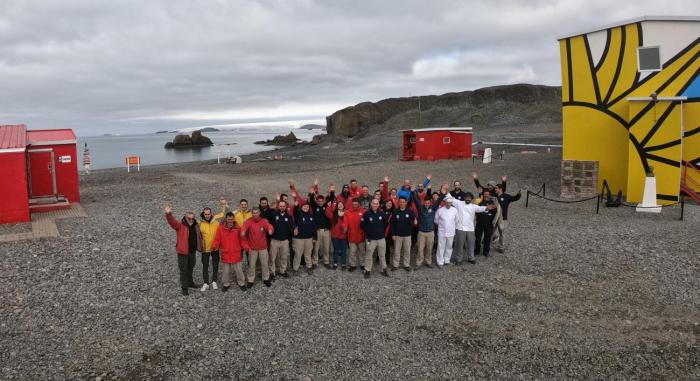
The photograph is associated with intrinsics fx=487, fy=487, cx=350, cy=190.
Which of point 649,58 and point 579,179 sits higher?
point 649,58

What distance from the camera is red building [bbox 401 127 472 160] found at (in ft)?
101

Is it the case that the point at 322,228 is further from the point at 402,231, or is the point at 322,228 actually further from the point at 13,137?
the point at 13,137

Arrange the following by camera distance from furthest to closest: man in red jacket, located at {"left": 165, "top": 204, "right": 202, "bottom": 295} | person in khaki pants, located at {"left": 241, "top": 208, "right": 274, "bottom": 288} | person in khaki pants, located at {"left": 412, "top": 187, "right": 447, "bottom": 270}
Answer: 1. person in khaki pants, located at {"left": 412, "top": 187, "right": 447, "bottom": 270}
2. person in khaki pants, located at {"left": 241, "top": 208, "right": 274, "bottom": 288}
3. man in red jacket, located at {"left": 165, "top": 204, "right": 202, "bottom": 295}

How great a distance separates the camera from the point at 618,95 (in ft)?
56.0

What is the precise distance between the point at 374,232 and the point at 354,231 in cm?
46

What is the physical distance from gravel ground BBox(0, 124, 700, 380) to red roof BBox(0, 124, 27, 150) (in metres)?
2.83

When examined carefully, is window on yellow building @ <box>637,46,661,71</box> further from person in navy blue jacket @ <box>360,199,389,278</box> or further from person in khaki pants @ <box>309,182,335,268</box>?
person in khaki pants @ <box>309,182,335,268</box>

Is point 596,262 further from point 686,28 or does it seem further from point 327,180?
point 327,180

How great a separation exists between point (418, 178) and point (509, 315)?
618 inches

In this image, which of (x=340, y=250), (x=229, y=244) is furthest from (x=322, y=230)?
(x=229, y=244)

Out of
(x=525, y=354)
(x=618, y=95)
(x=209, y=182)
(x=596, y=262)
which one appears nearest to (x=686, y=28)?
(x=618, y=95)

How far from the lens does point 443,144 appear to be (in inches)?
1218

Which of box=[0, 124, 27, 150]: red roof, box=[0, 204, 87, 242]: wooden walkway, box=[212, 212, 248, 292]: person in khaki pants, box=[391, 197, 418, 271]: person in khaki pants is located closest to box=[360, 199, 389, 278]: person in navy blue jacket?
box=[391, 197, 418, 271]: person in khaki pants

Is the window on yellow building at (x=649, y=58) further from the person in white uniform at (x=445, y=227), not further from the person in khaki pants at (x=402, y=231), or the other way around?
the person in khaki pants at (x=402, y=231)
